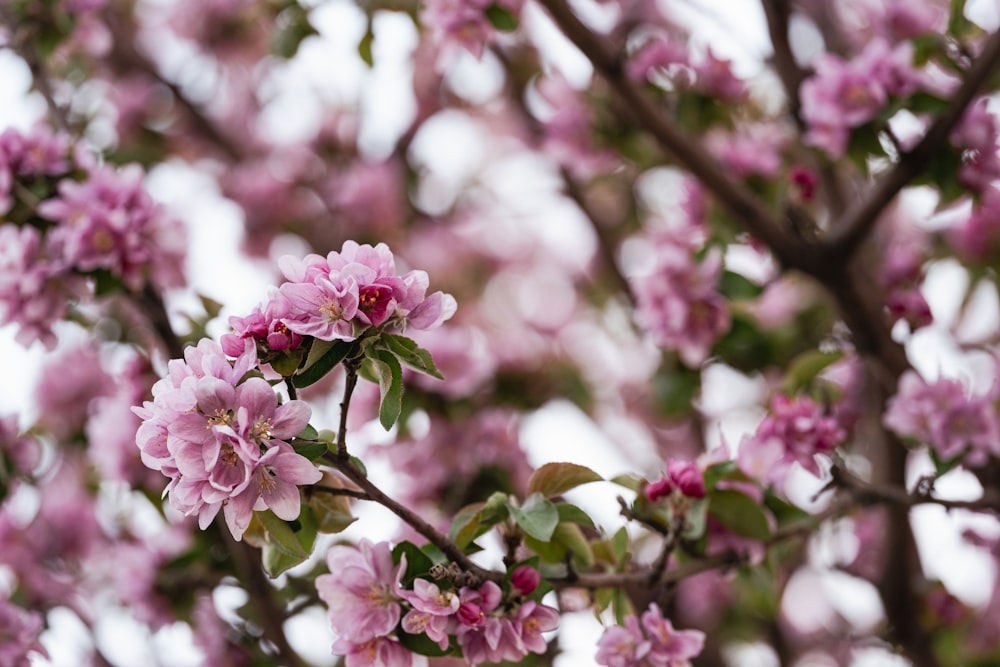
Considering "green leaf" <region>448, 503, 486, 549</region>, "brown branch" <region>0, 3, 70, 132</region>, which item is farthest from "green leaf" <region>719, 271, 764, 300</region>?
"brown branch" <region>0, 3, 70, 132</region>

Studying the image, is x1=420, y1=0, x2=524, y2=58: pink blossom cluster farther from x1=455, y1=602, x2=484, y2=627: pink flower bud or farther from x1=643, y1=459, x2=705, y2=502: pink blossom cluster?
x1=455, y1=602, x2=484, y2=627: pink flower bud

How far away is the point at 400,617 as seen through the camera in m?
1.05

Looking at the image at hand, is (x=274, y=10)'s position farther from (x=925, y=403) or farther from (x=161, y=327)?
(x=925, y=403)

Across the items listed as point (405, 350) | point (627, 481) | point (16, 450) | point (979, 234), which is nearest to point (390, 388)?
point (405, 350)

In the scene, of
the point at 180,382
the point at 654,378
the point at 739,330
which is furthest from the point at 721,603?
the point at 180,382

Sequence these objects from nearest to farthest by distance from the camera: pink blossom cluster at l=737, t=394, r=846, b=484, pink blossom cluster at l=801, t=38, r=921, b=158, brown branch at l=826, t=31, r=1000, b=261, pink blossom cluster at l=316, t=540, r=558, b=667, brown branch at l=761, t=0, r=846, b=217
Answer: pink blossom cluster at l=316, t=540, r=558, b=667, pink blossom cluster at l=737, t=394, r=846, b=484, brown branch at l=826, t=31, r=1000, b=261, pink blossom cluster at l=801, t=38, r=921, b=158, brown branch at l=761, t=0, r=846, b=217

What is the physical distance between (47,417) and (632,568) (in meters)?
1.75

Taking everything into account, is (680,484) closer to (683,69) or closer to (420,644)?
(420,644)

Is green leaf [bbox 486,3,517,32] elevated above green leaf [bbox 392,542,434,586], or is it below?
above

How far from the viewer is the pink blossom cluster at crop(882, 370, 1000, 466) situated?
1599mm

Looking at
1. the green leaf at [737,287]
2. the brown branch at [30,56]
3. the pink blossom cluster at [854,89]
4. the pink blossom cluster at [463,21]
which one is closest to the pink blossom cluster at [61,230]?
the brown branch at [30,56]

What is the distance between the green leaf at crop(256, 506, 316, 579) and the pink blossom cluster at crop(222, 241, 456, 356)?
7.1 inches

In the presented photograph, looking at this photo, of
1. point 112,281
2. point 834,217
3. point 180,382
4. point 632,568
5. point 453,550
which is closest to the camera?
point 180,382

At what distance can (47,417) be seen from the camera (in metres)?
2.47
